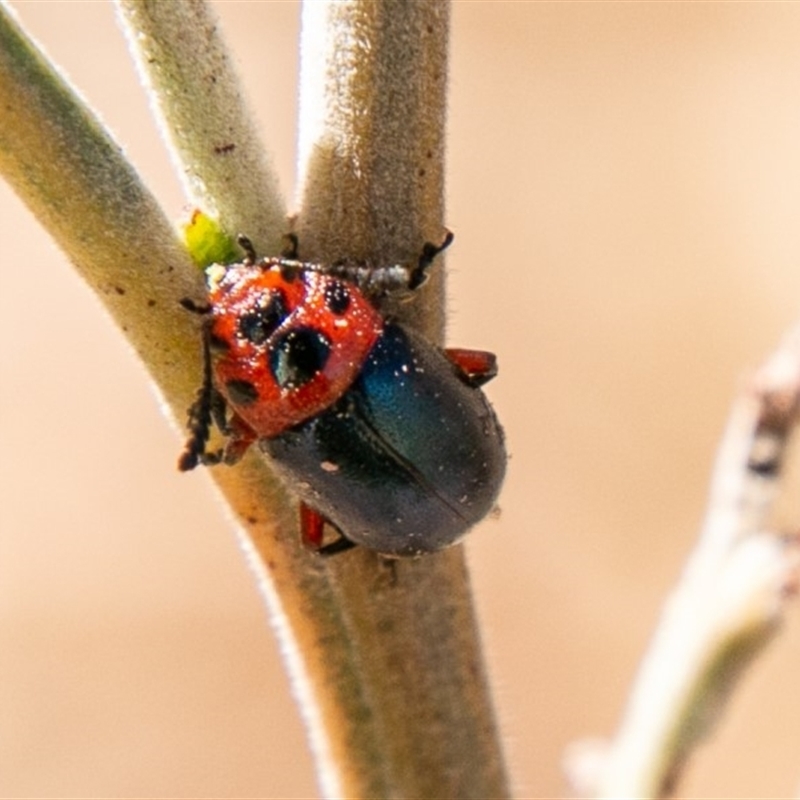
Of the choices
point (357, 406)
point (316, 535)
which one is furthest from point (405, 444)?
point (316, 535)

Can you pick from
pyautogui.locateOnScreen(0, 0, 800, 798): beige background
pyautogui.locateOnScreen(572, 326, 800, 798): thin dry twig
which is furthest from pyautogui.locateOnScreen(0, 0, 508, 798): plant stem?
pyautogui.locateOnScreen(0, 0, 800, 798): beige background

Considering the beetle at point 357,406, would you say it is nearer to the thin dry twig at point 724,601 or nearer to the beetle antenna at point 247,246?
the beetle antenna at point 247,246

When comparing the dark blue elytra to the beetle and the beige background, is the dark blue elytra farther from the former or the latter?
the beige background

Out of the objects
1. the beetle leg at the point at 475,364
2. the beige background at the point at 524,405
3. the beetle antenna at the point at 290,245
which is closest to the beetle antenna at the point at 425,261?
the beetle antenna at the point at 290,245

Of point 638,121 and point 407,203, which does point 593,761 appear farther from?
point 638,121

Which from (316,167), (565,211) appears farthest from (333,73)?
(565,211)

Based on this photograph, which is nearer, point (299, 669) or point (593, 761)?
point (299, 669)
